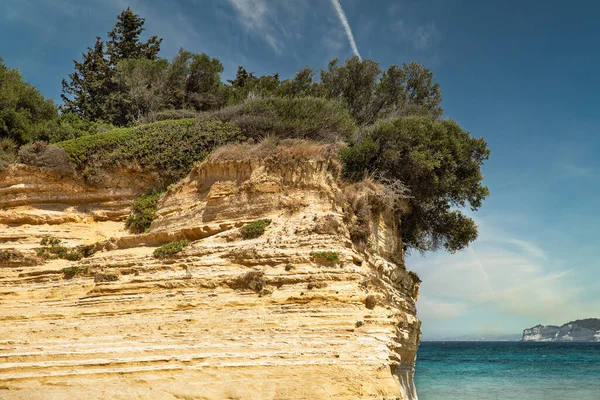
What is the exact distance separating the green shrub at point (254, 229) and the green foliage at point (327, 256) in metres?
1.86

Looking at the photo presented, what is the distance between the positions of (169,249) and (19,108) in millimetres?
12833

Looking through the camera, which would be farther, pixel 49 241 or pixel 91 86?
pixel 91 86

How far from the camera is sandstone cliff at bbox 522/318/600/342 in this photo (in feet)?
544

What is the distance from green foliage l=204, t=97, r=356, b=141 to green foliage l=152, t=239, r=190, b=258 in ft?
19.1

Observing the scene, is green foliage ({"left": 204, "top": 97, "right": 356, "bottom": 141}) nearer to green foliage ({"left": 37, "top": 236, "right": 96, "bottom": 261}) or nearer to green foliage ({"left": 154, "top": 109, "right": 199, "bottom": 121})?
green foliage ({"left": 154, "top": 109, "right": 199, "bottom": 121})

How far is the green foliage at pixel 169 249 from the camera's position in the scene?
12438 mm

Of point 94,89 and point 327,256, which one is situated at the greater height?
point 94,89

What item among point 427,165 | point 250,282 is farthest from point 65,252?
point 427,165

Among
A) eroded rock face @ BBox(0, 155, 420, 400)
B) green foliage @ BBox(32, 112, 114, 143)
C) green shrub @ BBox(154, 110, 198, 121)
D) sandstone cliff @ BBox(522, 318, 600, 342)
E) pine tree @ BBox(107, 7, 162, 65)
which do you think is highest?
pine tree @ BBox(107, 7, 162, 65)

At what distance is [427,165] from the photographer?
51.5ft

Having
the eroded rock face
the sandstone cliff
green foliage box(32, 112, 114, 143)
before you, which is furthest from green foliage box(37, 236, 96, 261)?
the sandstone cliff

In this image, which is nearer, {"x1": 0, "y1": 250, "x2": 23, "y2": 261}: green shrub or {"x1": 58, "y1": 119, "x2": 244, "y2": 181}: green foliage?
{"x1": 0, "y1": 250, "x2": 23, "y2": 261}: green shrub

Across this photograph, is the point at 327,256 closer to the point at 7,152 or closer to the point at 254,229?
the point at 254,229

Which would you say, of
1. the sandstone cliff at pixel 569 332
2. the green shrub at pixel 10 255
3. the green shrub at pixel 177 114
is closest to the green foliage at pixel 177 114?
the green shrub at pixel 177 114
